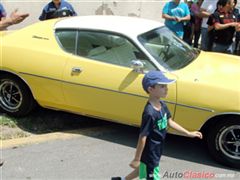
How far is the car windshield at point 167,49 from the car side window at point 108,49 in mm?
151

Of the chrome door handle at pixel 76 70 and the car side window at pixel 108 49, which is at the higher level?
the car side window at pixel 108 49

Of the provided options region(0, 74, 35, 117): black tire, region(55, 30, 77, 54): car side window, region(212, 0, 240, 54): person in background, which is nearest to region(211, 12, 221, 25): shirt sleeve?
region(212, 0, 240, 54): person in background

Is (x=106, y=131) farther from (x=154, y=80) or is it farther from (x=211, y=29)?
(x=211, y=29)

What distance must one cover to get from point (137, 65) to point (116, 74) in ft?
1.02

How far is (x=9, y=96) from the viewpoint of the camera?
19.6ft

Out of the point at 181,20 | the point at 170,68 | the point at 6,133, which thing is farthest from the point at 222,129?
the point at 181,20

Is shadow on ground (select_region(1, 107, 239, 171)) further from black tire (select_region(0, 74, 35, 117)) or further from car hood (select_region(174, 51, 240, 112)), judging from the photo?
car hood (select_region(174, 51, 240, 112))

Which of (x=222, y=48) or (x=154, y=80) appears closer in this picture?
(x=154, y=80)

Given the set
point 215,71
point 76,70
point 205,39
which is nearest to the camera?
point 215,71

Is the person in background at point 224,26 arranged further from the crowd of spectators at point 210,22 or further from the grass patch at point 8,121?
the grass patch at point 8,121

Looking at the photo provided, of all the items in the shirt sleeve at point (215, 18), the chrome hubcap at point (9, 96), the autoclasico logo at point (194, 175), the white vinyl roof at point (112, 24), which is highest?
the white vinyl roof at point (112, 24)

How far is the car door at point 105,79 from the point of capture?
16.9 feet

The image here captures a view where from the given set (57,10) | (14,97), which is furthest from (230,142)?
(57,10)

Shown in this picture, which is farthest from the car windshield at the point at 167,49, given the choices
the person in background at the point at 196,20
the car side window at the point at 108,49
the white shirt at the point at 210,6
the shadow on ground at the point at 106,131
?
the person in background at the point at 196,20
